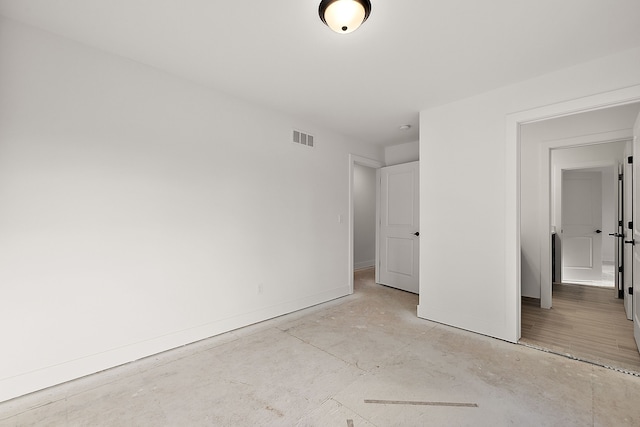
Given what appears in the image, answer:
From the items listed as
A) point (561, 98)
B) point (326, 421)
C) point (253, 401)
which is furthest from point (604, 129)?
point (253, 401)

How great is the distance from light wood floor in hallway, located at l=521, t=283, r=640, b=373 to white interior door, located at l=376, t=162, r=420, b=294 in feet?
5.30

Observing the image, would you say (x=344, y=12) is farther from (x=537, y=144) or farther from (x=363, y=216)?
(x=363, y=216)

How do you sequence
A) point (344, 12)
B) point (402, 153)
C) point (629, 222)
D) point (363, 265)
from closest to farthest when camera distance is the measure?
point (344, 12) → point (629, 222) → point (402, 153) → point (363, 265)

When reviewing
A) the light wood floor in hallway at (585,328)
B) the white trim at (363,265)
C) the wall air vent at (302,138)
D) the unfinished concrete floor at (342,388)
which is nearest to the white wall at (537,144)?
the light wood floor in hallway at (585,328)

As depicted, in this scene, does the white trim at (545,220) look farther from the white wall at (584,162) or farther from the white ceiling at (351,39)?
the white ceiling at (351,39)

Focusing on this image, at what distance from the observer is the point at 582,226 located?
5.60 meters

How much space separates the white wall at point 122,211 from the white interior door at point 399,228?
2087 millimetres

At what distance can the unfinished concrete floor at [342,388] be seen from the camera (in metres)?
1.78

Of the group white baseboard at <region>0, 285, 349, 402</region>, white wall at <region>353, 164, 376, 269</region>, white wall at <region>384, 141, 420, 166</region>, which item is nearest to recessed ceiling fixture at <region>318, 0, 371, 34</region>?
white baseboard at <region>0, 285, 349, 402</region>

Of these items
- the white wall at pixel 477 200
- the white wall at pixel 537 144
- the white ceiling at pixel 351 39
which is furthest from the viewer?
the white wall at pixel 537 144

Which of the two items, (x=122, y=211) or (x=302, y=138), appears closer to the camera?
(x=122, y=211)

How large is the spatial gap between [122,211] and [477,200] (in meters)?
3.41

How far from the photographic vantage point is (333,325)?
129 inches

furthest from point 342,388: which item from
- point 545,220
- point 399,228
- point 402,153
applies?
point 402,153
